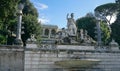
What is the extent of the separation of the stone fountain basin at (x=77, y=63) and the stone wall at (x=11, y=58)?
290 centimetres

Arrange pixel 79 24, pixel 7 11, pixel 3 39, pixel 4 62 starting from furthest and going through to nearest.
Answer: pixel 79 24 → pixel 3 39 → pixel 7 11 → pixel 4 62

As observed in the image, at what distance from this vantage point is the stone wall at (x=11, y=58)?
64.3 feet

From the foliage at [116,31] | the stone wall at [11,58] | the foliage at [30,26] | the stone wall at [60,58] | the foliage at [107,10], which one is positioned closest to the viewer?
the stone wall at [11,58]

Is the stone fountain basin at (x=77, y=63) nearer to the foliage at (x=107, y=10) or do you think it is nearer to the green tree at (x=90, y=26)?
the green tree at (x=90, y=26)

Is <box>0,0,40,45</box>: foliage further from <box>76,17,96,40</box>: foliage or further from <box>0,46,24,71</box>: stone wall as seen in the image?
<box>76,17,96,40</box>: foliage

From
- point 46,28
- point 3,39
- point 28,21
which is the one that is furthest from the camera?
point 46,28

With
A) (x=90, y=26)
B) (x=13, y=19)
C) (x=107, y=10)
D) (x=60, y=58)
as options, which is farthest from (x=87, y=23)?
(x=60, y=58)

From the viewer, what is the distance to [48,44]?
2078 centimetres

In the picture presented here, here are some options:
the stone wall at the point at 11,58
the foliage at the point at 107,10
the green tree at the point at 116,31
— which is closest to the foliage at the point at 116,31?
the green tree at the point at 116,31

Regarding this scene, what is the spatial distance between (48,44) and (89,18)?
84.2 ft

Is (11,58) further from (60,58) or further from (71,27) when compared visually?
(71,27)

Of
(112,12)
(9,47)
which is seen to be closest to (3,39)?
(9,47)

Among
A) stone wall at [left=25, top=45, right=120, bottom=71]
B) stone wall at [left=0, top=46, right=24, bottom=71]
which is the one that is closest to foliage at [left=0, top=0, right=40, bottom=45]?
stone wall at [left=0, top=46, right=24, bottom=71]

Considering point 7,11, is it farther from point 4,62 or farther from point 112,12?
point 112,12
